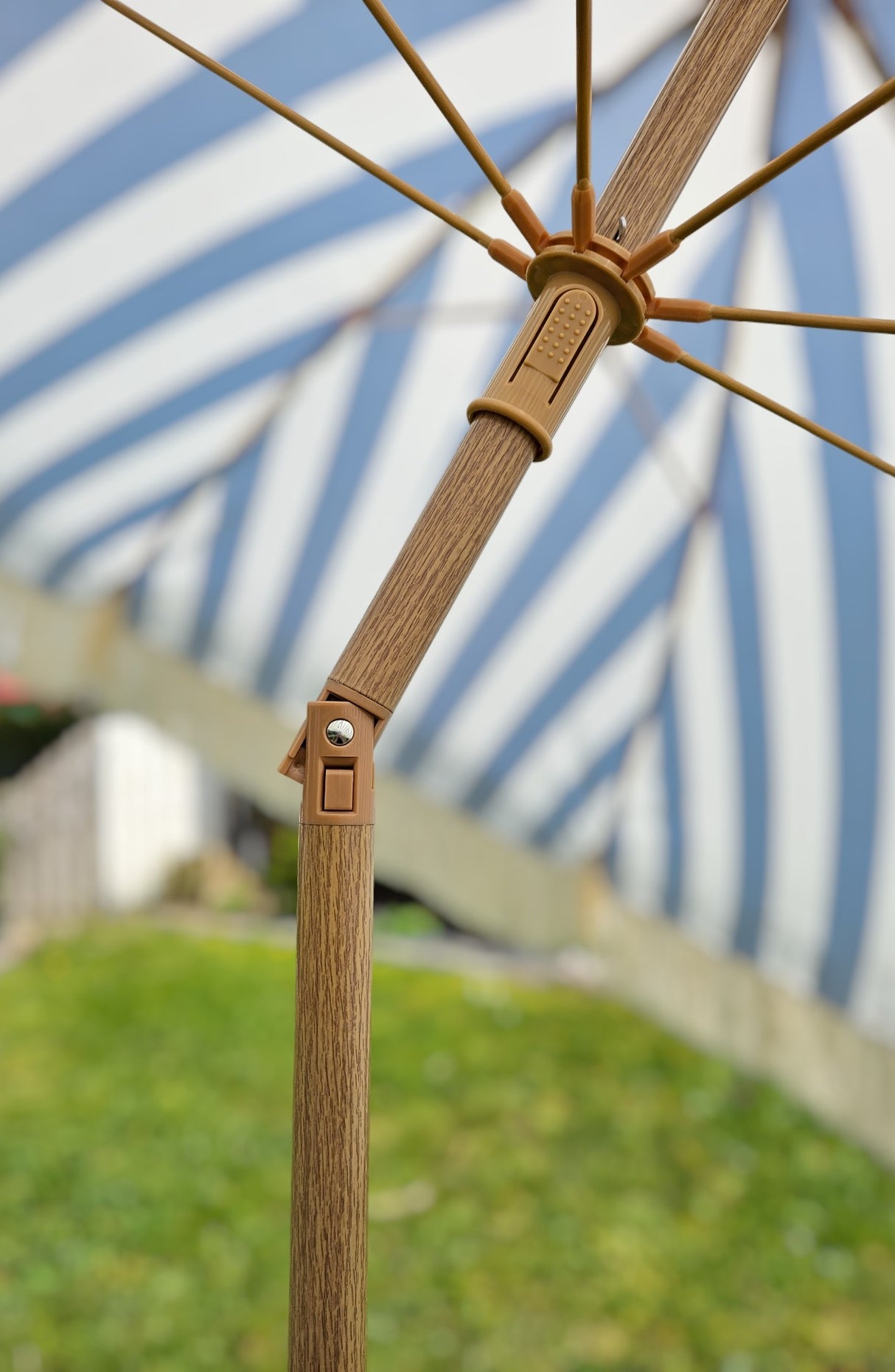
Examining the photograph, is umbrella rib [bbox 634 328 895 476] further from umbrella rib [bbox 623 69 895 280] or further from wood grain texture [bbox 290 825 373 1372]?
wood grain texture [bbox 290 825 373 1372]

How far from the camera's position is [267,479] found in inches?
67.0

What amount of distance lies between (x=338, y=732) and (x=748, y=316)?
0.90 feet

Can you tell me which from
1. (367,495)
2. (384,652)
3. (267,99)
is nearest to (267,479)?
(367,495)

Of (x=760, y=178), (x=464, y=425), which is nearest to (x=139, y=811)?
(x=464, y=425)

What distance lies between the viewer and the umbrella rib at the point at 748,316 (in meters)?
0.49

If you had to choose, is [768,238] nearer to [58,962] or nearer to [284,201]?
[284,201]

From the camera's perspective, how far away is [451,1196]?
299 cm

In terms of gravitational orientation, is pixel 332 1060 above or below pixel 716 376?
below

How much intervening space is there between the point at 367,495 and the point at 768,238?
668mm

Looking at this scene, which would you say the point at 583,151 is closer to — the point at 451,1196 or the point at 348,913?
the point at 348,913

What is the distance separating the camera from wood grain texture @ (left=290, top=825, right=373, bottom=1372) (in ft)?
1.36

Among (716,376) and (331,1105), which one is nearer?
(331,1105)

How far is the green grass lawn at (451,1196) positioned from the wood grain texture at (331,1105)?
231cm

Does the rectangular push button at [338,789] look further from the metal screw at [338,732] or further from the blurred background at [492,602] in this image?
the blurred background at [492,602]
